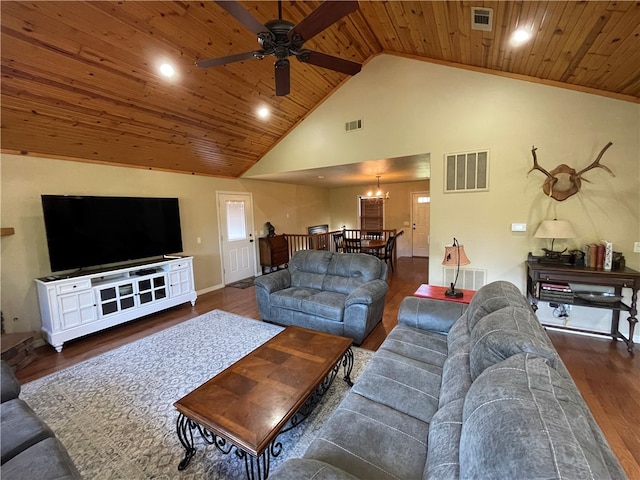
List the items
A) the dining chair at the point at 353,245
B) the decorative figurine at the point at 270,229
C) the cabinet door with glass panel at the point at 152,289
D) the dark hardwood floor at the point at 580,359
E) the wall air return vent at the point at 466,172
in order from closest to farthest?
the dark hardwood floor at the point at 580,359 < the wall air return vent at the point at 466,172 < the cabinet door with glass panel at the point at 152,289 < the dining chair at the point at 353,245 < the decorative figurine at the point at 270,229

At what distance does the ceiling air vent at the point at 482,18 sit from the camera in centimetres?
232

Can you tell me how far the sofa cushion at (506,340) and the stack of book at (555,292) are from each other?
1.98 m

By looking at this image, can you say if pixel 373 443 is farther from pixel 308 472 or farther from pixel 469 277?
pixel 469 277

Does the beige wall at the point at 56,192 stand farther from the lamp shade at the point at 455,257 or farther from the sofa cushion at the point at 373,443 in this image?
the lamp shade at the point at 455,257

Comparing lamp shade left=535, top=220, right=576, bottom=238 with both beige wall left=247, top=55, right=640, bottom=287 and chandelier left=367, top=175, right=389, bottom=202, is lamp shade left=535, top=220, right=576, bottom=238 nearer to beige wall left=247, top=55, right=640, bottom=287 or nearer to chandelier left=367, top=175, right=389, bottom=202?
beige wall left=247, top=55, right=640, bottom=287

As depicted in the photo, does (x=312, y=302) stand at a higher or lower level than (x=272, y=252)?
lower

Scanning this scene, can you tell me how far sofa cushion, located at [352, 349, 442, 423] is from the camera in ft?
4.89

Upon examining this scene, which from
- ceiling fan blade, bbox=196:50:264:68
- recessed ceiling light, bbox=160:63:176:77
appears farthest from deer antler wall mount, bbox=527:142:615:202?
recessed ceiling light, bbox=160:63:176:77

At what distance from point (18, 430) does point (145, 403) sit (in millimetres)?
981

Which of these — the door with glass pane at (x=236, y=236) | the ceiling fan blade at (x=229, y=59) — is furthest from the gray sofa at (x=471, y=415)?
the door with glass pane at (x=236, y=236)

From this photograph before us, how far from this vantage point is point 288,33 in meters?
1.91

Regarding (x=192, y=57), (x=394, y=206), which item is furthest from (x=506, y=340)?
(x=394, y=206)

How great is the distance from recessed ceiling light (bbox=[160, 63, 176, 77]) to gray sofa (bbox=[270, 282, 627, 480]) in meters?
3.60

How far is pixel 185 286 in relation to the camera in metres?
4.60
